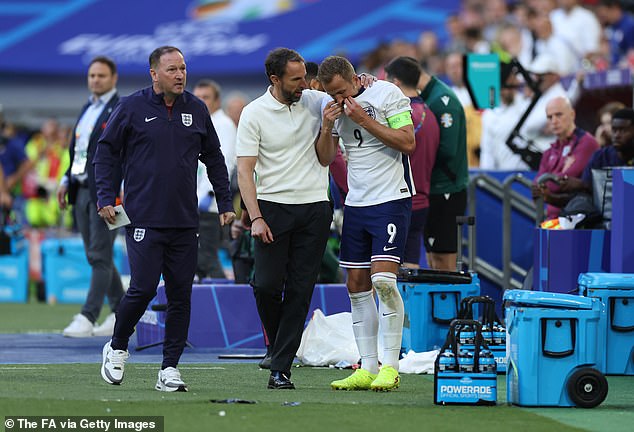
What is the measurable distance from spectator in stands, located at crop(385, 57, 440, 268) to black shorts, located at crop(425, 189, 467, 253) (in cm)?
23

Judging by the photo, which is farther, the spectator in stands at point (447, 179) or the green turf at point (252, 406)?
the spectator in stands at point (447, 179)

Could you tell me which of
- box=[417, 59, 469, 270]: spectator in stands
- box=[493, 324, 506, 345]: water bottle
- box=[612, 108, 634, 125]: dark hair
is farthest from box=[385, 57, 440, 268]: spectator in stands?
box=[612, 108, 634, 125]: dark hair

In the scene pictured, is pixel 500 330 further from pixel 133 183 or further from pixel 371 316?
pixel 133 183

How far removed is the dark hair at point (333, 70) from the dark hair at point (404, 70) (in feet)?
7.18

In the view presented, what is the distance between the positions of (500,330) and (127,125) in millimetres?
2899

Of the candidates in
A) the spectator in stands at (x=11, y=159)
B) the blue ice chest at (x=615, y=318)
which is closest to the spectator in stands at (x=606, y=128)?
the blue ice chest at (x=615, y=318)

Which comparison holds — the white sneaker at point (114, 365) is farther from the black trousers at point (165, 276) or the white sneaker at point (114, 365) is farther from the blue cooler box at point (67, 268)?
the blue cooler box at point (67, 268)

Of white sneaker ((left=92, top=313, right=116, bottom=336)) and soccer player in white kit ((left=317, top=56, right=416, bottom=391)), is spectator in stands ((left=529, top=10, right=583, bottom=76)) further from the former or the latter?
soccer player in white kit ((left=317, top=56, right=416, bottom=391))

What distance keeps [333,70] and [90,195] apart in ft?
13.8

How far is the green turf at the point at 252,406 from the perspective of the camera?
707 centimetres

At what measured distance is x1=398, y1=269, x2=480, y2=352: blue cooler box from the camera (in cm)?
1049

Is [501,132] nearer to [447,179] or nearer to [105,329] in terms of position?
[447,179]

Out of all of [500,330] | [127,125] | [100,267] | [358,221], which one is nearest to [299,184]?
[358,221]

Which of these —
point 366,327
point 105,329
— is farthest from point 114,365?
point 105,329
